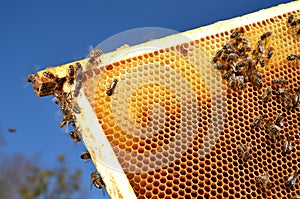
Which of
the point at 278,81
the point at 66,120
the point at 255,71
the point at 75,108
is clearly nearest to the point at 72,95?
the point at 75,108

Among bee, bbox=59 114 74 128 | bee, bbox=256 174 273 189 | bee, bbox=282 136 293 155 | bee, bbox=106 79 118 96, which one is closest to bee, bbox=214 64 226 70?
bee, bbox=282 136 293 155

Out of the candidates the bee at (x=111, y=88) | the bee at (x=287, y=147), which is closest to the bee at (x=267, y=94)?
the bee at (x=287, y=147)

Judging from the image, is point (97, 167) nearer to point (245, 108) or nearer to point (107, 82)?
point (107, 82)

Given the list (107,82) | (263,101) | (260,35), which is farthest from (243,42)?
(107,82)

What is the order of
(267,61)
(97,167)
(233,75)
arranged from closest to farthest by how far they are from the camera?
(97,167), (233,75), (267,61)

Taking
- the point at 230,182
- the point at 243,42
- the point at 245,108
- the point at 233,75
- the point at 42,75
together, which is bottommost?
the point at 230,182
